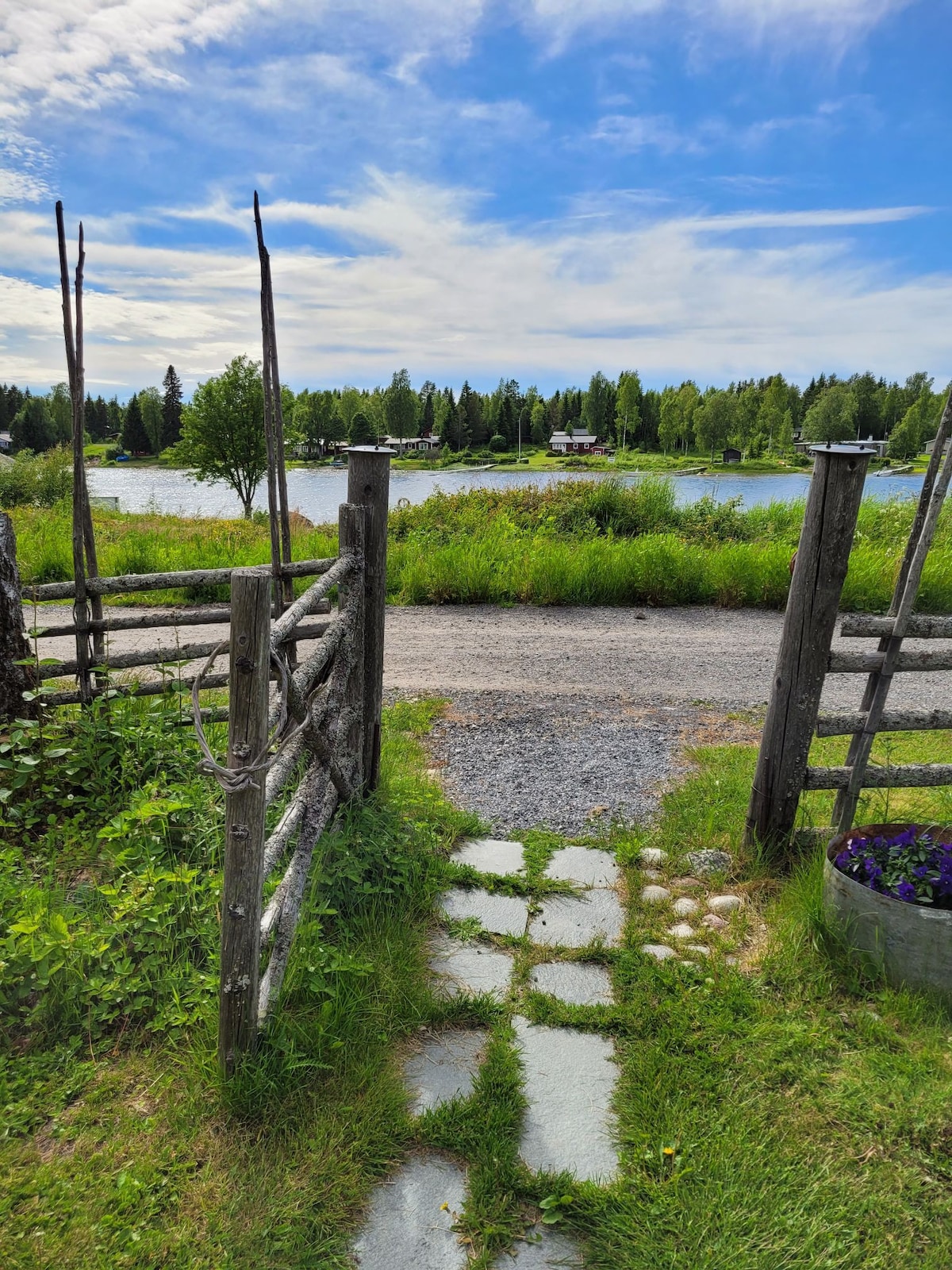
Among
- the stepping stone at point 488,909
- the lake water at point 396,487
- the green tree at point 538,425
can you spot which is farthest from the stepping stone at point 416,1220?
the green tree at point 538,425

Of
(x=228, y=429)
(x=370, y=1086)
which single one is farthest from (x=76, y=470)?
(x=228, y=429)

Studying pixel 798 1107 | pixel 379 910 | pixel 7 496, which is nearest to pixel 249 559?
pixel 379 910

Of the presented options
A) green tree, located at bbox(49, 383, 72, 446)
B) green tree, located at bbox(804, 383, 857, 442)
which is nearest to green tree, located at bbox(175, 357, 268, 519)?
green tree, located at bbox(49, 383, 72, 446)

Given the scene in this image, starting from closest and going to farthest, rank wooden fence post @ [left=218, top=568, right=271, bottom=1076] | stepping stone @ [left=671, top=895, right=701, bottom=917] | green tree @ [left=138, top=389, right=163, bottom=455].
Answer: wooden fence post @ [left=218, top=568, right=271, bottom=1076]
stepping stone @ [left=671, top=895, right=701, bottom=917]
green tree @ [left=138, top=389, right=163, bottom=455]

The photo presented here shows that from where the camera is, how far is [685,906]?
137 inches

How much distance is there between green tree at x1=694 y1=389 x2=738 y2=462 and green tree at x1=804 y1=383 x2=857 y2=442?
18.3 m

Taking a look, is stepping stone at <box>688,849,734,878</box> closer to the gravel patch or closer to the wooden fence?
the wooden fence

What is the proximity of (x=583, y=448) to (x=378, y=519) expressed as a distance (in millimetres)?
85828

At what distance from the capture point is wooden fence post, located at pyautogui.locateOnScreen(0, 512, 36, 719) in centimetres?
363

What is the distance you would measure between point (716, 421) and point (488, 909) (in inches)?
3022

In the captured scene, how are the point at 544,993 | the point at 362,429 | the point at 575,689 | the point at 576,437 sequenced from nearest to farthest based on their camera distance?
the point at 544,993 < the point at 575,689 < the point at 362,429 < the point at 576,437

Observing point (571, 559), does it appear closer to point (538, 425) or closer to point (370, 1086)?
point (370, 1086)

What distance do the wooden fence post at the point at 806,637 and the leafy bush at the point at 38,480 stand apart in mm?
25671

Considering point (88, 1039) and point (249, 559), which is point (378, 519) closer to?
point (88, 1039)
